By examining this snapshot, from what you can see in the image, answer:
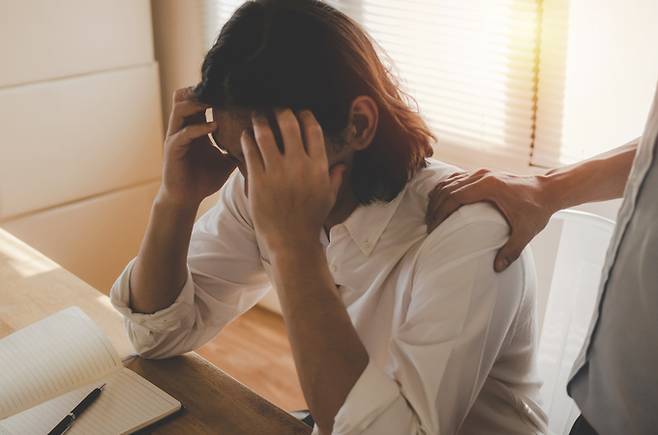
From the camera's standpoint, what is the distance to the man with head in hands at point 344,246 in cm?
111

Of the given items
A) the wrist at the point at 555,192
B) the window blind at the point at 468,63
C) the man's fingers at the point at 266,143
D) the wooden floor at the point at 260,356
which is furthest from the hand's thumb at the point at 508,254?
the wooden floor at the point at 260,356

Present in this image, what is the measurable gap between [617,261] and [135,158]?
8.41 ft

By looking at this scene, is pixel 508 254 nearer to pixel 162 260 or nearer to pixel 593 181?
pixel 593 181

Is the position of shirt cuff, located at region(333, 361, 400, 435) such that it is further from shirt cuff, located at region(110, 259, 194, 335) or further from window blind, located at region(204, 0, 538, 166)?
window blind, located at region(204, 0, 538, 166)

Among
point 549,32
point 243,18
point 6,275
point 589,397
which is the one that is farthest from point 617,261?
point 549,32

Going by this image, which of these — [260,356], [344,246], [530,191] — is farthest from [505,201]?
[260,356]

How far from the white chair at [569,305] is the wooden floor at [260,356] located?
1.22 m

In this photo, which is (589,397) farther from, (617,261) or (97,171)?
(97,171)

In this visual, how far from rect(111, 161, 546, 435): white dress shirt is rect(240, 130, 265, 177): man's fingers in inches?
7.9

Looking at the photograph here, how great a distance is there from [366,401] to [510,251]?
0.99 ft

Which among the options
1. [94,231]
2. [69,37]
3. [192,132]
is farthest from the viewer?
[94,231]

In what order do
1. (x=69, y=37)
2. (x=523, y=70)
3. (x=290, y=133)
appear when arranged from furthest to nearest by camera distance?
(x=69, y=37) < (x=523, y=70) < (x=290, y=133)

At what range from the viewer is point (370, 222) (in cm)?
132

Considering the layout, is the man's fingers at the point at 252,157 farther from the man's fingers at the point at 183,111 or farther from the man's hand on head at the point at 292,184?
the man's fingers at the point at 183,111
